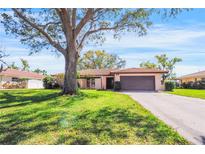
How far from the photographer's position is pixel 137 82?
103ft

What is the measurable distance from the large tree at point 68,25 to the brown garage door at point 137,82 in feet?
36.9

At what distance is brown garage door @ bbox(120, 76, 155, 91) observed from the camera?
3081cm

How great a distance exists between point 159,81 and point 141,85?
7.25 feet

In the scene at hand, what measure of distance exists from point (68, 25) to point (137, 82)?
56.5ft

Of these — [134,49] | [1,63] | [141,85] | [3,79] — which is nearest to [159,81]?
[141,85]

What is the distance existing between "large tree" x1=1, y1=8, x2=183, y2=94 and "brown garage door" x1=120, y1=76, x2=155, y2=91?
11.3 metres

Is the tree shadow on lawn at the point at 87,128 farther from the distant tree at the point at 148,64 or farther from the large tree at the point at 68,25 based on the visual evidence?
the distant tree at the point at 148,64

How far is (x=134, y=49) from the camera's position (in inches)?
902

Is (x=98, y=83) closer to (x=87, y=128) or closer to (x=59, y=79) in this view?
(x=59, y=79)

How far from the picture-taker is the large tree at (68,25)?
52.3 ft
